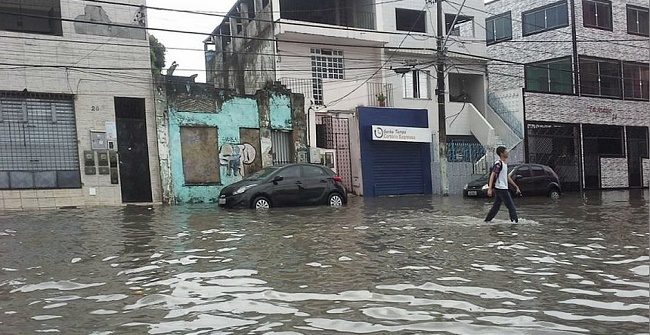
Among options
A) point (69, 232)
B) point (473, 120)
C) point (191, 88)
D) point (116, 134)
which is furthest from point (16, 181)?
point (473, 120)

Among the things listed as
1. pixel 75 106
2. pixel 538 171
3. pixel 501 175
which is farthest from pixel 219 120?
pixel 538 171

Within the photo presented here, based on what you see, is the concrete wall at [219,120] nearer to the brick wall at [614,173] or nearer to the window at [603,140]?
the window at [603,140]

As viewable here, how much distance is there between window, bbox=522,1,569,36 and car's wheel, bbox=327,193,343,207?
19.8 meters

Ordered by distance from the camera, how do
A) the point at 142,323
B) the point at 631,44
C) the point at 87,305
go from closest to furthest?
the point at 142,323, the point at 87,305, the point at 631,44

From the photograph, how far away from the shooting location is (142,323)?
3.96 meters

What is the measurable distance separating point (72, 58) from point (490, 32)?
24.3 meters

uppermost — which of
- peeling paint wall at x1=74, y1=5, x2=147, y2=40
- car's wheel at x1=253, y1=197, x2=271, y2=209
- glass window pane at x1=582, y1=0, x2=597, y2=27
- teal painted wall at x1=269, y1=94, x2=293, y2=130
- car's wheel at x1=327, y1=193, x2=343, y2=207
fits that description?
glass window pane at x1=582, y1=0, x2=597, y2=27

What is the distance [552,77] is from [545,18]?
3.34 m

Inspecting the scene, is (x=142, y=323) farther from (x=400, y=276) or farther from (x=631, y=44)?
(x=631, y=44)

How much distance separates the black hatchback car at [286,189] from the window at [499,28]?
19749 mm

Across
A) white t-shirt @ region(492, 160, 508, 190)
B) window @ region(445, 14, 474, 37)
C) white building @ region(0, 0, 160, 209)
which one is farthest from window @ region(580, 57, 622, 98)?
white building @ region(0, 0, 160, 209)

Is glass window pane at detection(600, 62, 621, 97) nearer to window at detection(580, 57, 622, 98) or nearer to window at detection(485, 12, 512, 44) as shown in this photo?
window at detection(580, 57, 622, 98)

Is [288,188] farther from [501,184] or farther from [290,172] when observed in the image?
[501,184]

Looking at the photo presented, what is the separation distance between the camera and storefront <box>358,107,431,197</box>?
22188 millimetres
